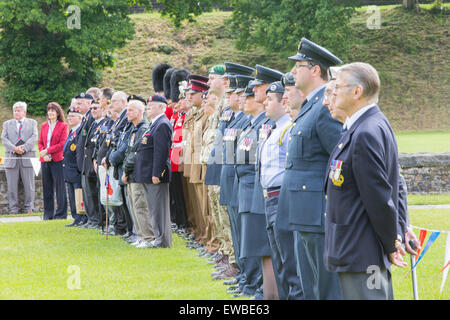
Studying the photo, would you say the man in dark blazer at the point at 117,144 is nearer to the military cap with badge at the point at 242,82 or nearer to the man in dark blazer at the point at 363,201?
the military cap with badge at the point at 242,82

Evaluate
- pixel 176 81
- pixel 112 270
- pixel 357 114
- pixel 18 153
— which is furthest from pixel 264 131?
pixel 18 153

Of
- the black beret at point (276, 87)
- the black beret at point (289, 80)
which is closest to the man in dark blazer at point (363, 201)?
the black beret at point (289, 80)

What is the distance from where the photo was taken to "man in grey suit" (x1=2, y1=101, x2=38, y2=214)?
1529 centimetres

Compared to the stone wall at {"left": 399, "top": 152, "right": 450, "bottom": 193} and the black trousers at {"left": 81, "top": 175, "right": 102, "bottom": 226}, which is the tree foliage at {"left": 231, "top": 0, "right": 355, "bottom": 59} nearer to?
the stone wall at {"left": 399, "top": 152, "right": 450, "bottom": 193}

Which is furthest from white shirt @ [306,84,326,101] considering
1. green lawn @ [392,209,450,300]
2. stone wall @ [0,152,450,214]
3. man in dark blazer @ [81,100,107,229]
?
stone wall @ [0,152,450,214]

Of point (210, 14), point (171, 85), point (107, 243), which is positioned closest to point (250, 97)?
point (107, 243)

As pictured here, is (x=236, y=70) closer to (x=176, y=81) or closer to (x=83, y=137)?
(x=176, y=81)

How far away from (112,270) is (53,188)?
618 centimetres

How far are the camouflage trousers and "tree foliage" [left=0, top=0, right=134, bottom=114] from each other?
21.3m

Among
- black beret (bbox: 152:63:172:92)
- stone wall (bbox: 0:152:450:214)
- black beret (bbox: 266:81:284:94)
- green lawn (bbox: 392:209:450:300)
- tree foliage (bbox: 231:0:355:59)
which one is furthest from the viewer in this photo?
tree foliage (bbox: 231:0:355:59)

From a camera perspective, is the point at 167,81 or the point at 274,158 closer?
the point at 274,158

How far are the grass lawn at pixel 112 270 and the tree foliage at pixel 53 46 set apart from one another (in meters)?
18.5

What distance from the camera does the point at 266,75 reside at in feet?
22.1

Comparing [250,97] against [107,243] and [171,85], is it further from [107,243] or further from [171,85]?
[171,85]
